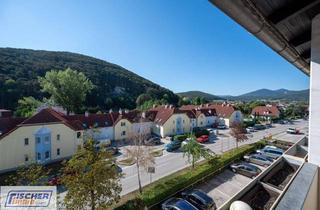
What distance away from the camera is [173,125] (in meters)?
33.9

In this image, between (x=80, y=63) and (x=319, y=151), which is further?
(x=80, y=63)

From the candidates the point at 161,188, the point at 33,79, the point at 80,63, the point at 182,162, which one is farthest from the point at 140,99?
the point at 161,188

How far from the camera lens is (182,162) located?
66.6ft

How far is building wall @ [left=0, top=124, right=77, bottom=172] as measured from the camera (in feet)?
60.8

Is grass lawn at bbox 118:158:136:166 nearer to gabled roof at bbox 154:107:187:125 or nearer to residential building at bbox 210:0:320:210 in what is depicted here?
gabled roof at bbox 154:107:187:125

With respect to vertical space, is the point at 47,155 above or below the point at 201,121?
below

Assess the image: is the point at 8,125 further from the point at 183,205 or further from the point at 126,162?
the point at 183,205

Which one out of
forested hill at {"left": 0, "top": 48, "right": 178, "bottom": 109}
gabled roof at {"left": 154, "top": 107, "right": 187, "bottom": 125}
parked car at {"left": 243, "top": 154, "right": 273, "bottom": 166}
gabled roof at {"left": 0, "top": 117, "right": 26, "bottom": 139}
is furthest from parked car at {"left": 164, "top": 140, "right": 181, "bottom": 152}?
forested hill at {"left": 0, "top": 48, "right": 178, "bottom": 109}

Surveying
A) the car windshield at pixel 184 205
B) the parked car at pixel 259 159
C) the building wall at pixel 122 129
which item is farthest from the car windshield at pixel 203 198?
the building wall at pixel 122 129

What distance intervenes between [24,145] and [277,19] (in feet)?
76.7

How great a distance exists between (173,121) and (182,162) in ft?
45.3

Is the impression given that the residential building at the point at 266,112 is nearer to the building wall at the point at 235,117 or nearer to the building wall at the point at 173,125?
the building wall at the point at 235,117

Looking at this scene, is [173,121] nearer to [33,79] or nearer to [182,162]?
[182,162]

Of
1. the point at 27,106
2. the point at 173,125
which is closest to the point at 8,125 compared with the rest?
the point at 173,125
